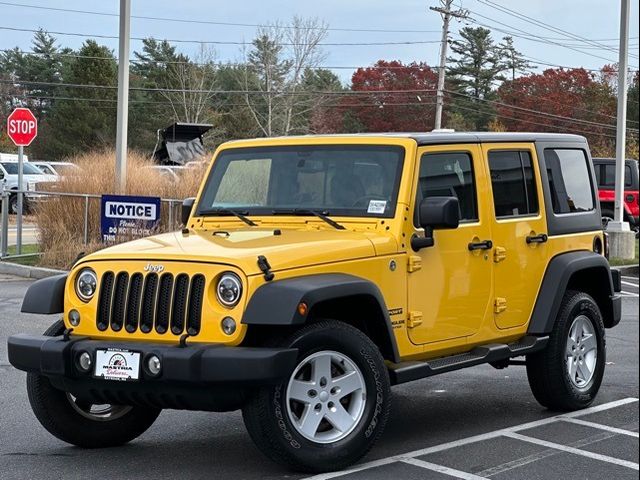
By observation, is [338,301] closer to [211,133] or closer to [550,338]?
[550,338]

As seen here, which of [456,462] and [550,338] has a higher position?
[550,338]

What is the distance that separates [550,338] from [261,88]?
5360cm

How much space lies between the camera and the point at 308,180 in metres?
7.81

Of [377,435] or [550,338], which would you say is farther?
[550,338]

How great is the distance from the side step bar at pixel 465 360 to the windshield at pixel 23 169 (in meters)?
29.4

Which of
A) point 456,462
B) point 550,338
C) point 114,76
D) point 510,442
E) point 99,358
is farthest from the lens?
point 114,76

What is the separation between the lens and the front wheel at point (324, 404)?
6.38 metres

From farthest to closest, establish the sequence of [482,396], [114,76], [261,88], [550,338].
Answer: [261,88], [114,76], [482,396], [550,338]

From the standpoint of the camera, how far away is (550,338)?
8.38 meters

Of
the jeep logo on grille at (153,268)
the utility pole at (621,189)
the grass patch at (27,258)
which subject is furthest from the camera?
the utility pole at (621,189)

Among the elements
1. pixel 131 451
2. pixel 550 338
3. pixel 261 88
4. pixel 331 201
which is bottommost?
pixel 131 451

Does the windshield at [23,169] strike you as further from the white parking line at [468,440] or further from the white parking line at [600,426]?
the white parking line at [600,426]

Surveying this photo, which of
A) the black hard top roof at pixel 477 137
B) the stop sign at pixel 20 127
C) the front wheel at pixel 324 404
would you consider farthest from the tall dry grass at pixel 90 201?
A: the front wheel at pixel 324 404

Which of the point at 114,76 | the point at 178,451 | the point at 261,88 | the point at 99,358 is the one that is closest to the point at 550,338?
the point at 178,451
